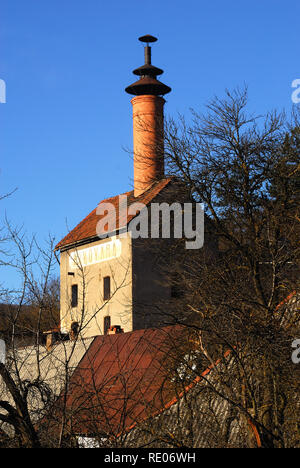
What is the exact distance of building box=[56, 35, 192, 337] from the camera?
1023 inches

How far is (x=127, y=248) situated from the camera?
2658 cm

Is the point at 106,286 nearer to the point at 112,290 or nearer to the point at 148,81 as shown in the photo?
the point at 112,290

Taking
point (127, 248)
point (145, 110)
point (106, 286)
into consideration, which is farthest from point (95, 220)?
point (145, 110)

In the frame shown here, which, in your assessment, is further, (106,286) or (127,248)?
(106,286)

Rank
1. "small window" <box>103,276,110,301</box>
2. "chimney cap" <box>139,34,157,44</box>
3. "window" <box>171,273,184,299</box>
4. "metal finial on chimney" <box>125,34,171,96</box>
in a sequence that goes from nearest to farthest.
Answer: "window" <box>171,273,184,299</box> → "small window" <box>103,276,110,301</box> → "metal finial on chimney" <box>125,34,171,96</box> → "chimney cap" <box>139,34,157,44</box>

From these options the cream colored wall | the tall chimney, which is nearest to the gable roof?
the cream colored wall

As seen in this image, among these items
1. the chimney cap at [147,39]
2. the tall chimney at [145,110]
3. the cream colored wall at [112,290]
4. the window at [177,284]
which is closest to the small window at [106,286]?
the cream colored wall at [112,290]

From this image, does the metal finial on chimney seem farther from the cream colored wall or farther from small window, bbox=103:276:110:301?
small window, bbox=103:276:110:301

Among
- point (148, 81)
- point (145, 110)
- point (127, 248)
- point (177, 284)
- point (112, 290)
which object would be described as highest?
point (148, 81)

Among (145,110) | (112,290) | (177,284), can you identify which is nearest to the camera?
(177,284)

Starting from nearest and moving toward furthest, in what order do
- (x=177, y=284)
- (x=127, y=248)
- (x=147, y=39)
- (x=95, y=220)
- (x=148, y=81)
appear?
(x=177, y=284)
(x=127, y=248)
(x=148, y=81)
(x=95, y=220)
(x=147, y=39)

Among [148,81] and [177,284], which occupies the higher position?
[148,81]

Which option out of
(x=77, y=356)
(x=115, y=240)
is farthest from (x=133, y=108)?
(x=77, y=356)
